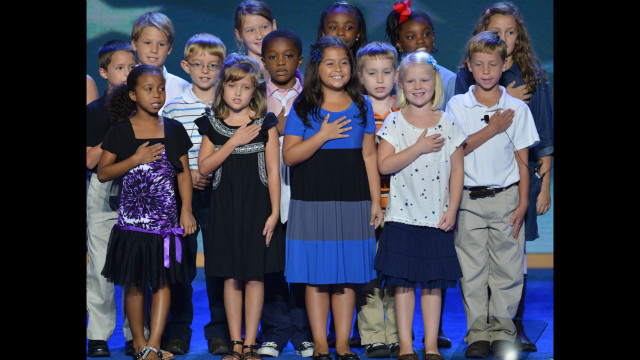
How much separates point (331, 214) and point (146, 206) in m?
0.92

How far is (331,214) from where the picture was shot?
12.9 feet

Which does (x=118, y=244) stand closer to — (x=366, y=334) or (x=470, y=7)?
(x=366, y=334)

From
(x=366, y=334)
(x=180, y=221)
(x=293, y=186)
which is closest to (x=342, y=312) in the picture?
(x=366, y=334)

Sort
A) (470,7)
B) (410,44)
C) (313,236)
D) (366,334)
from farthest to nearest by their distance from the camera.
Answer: (470,7) → (410,44) → (366,334) → (313,236)

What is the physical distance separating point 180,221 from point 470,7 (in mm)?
2290

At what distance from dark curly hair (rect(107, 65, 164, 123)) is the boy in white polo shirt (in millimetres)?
1572

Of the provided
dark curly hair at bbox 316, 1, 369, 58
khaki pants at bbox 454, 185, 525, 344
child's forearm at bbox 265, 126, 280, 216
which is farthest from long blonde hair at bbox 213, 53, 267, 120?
khaki pants at bbox 454, 185, 525, 344

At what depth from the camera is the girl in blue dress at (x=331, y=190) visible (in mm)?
3922

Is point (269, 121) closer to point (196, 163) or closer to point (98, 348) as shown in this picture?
point (196, 163)

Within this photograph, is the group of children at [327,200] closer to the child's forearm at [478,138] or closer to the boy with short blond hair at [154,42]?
the child's forearm at [478,138]

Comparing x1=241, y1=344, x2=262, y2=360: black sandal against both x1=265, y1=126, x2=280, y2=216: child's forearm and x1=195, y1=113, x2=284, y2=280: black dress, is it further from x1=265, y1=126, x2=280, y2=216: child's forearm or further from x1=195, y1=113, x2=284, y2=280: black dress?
x1=265, y1=126, x2=280, y2=216: child's forearm

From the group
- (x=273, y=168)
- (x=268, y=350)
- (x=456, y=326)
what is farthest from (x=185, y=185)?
(x=456, y=326)

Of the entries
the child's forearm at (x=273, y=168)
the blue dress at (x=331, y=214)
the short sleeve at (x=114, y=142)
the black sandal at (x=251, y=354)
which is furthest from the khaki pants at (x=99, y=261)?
the blue dress at (x=331, y=214)
